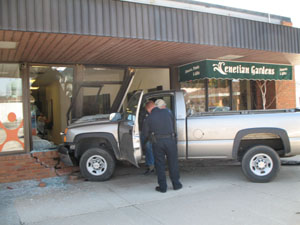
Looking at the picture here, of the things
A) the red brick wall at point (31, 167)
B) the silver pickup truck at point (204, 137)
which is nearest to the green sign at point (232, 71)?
the silver pickup truck at point (204, 137)

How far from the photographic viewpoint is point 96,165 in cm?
673

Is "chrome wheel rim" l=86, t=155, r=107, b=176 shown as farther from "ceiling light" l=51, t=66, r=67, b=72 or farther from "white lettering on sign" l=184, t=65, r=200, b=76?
"white lettering on sign" l=184, t=65, r=200, b=76

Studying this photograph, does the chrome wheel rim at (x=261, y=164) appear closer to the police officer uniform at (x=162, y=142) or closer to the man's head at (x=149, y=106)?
the police officer uniform at (x=162, y=142)

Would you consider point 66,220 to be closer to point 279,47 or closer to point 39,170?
point 39,170

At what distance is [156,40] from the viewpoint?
645cm

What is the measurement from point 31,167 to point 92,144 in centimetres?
168

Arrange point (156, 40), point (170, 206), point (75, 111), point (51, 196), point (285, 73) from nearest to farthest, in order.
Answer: point (170, 206)
point (51, 196)
point (156, 40)
point (75, 111)
point (285, 73)

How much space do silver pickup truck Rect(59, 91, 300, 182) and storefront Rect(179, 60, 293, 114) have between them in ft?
7.50

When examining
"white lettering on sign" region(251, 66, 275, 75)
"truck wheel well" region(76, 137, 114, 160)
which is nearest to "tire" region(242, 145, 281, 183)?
"truck wheel well" region(76, 137, 114, 160)

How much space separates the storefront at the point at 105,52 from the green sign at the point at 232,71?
11 centimetres

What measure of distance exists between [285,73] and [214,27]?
533cm

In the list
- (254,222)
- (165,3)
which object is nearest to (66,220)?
(254,222)

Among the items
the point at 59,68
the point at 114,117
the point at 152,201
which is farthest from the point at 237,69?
the point at 152,201

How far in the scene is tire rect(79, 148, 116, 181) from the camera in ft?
22.0
